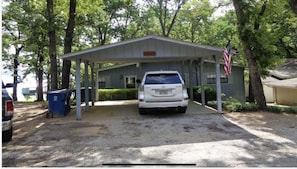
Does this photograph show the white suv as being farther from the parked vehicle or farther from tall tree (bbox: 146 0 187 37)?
tall tree (bbox: 146 0 187 37)

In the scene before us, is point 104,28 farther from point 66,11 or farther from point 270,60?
point 270,60

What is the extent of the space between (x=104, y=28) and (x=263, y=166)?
2657cm

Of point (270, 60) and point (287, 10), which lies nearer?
point (270, 60)

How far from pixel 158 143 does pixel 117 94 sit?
15.2 m

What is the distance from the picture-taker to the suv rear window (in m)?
9.83

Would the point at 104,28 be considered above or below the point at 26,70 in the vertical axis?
above

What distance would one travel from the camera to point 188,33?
110 feet

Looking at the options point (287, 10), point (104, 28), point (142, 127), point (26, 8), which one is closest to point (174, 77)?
point (142, 127)

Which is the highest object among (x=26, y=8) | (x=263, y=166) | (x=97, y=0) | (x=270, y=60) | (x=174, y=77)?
(x=97, y=0)

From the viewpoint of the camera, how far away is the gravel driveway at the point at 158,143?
193 inches

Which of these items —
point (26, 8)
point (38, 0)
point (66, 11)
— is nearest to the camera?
point (26, 8)

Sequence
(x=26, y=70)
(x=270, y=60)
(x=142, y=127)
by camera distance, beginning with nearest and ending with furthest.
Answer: (x=142, y=127)
(x=270, y=60)
(x=26, y=70)

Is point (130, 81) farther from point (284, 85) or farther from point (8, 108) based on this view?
point (8, 108)

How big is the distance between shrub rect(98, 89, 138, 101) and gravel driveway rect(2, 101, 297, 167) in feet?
36.9
